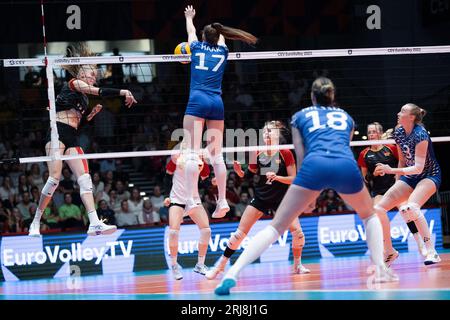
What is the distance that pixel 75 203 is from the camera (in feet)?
52.7

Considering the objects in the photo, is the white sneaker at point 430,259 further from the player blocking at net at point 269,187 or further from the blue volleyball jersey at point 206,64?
the blue volleyball jersey at point 206,64

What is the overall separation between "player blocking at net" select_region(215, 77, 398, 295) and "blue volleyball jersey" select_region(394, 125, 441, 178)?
2.48 metres

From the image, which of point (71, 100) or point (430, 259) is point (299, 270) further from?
point (71, 100)

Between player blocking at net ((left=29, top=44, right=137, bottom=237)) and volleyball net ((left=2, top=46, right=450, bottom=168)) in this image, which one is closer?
player blocking at net ((left=29, top=44, right=137, bottom=237))

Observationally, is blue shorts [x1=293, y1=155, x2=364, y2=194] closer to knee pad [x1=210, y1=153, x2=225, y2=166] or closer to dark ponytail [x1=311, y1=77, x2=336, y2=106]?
dark ponytail [x1=311, y1=77, x2=336, y2=106]

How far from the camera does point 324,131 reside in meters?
7.77

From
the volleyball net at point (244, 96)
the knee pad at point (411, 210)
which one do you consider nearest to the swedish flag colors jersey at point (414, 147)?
the knee pad at point (411, 210)

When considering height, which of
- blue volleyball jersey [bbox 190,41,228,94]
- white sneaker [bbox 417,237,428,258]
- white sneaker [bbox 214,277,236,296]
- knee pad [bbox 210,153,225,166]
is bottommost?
white sneaker [bbox 417,237,428,258]

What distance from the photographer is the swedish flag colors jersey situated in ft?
33.4

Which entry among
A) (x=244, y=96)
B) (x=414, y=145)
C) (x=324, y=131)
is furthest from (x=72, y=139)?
(x=244, y=96)

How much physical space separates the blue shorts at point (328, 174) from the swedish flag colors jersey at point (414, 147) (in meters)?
2.81

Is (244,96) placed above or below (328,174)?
above

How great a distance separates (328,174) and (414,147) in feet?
10.1

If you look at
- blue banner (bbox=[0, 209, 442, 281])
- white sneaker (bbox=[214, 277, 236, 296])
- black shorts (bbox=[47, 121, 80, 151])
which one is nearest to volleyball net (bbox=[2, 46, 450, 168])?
blue banner (bbox=[0, 209, 442, 281])
